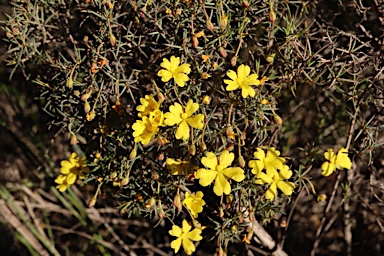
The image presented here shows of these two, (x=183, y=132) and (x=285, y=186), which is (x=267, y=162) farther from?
(x=183, y=132)

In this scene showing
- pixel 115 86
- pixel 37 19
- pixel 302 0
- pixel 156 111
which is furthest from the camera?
pixel 302 0

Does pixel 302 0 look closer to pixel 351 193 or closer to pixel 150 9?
pixel 150 9

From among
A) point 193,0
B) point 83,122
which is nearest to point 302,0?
point 193,0

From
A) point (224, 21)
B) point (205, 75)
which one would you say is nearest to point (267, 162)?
point (205, 75)

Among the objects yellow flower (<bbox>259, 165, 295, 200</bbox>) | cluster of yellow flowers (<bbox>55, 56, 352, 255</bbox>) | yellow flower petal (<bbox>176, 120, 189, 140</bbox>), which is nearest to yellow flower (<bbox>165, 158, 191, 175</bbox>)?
cluster of yellow flowers (<bbox>55, 56, 352, 255</bbox>)

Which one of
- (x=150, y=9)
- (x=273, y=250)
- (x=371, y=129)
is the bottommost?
(x=273, y=250)

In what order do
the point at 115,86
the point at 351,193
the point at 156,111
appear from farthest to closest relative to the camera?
the point at 351,193, the point at 115,86, the point at 156,111

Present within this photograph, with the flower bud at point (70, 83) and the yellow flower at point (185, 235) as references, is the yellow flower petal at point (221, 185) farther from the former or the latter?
the flower bud at point (70, 83)

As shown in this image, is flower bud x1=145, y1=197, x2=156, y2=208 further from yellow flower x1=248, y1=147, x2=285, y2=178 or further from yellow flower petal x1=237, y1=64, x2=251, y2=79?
yellow flower petal x1=237, y1=64, x2=251, y2=79
